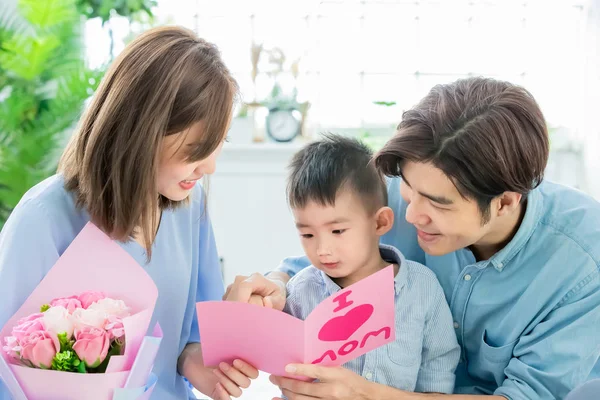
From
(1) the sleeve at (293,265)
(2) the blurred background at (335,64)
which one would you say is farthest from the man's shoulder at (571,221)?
(2) the blurred background at (335,64)

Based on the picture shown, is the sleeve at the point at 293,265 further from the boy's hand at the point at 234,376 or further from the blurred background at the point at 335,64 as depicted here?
the blurred background at the point at 335,64

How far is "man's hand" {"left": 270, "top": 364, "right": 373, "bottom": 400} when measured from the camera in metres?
1.39

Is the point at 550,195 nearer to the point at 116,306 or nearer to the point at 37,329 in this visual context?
the point at 116,306

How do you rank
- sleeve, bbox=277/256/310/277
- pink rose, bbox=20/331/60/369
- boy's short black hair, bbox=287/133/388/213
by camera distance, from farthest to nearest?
sleeve, bbox=277/256/310/277 → boy's short black hair, bbox=287/133/388/213 → pink rose, bbox=20/331/60/369

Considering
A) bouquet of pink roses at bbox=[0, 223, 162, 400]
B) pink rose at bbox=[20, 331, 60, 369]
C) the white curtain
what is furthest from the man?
the white curtain

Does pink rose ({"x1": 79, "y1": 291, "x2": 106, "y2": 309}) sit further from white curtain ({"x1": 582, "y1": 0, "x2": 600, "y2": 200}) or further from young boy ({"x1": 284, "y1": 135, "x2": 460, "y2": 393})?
white curtain ({"x1": 582, "y1": 0, "x2": 600, "y2": 200})

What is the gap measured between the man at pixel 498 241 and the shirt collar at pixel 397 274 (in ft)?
0.32

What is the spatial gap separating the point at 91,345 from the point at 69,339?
0.13 ft

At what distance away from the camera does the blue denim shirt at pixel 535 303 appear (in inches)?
58.2

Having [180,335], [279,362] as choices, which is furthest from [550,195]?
[180,335]

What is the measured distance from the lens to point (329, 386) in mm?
1401

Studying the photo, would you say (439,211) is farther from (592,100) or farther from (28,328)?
(592,100)

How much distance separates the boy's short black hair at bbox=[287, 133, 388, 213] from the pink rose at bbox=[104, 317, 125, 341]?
0.59 meters

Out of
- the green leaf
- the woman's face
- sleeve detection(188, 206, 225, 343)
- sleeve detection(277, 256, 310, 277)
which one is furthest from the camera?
the green leaf
